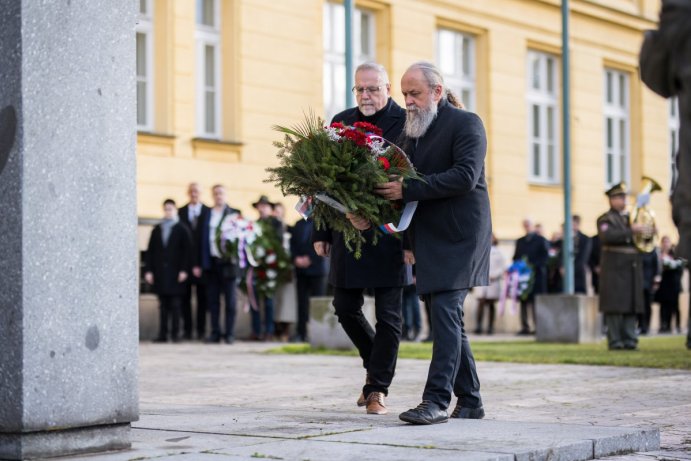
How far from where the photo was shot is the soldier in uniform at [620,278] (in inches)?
674

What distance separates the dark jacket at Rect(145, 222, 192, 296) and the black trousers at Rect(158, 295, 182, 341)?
133 millimetres

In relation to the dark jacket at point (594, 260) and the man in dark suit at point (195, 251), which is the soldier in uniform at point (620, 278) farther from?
the dark jacket at point (594, 260)

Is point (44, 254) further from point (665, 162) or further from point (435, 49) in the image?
point (665, 162)

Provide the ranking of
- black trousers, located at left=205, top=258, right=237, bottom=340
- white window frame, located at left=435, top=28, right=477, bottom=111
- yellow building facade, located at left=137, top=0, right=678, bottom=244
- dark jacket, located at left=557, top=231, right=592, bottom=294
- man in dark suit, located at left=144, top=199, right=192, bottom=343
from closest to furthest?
black trousers, located at left=205, top=258, right=237, bottom=340, man in dark suit, located at left=144, top=199, right=192, bottom=343, yellow building facade, located at left=137, top=0, right=678, bottom=244, dark jacket, located at left=557, top=231, right=592, bottom=294, white window frame, located at left=435, top=28, right=477, bottom=111

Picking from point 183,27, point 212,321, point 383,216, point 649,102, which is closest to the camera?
point 383,216

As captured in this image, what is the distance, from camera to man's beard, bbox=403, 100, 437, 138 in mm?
7855

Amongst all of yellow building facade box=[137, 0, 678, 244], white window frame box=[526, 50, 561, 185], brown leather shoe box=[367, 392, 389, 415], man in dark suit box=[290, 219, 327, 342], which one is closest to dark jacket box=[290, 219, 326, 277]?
man in dark suit box=[290, 219, 327, 342]

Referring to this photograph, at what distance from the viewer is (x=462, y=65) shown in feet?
92.0

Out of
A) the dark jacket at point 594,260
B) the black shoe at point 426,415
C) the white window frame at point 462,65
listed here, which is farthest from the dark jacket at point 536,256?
the black shoe at point 426,415

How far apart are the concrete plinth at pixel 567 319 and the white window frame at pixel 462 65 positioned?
8.22 metres

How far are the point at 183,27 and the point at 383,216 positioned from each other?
14.3 metres

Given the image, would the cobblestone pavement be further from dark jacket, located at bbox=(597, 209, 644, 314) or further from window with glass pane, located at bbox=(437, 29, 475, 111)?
window with glass pane, located at bbox=(437, 29, 475, 111)

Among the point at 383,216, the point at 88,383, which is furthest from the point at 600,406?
the point at 88,383

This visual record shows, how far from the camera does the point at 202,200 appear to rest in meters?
21.6
